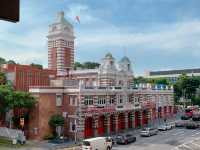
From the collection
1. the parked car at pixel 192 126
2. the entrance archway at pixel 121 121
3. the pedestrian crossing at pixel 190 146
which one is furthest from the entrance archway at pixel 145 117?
the pedestrian crossing at pixel 190 146

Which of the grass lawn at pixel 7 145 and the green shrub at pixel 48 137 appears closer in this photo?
the grass lawn at pixel 7 145

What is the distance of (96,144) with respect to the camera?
37594mm

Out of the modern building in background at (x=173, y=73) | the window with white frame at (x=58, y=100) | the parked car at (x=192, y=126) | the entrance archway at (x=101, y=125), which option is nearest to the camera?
the window with white frame at (x=58, y=100)

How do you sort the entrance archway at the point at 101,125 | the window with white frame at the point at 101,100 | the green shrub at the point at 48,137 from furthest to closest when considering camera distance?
the window with white frame at the point at 101,100, the entrance archway at the point at 101,125, the green shrub at the point at 48,137

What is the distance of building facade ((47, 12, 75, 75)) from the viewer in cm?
6575

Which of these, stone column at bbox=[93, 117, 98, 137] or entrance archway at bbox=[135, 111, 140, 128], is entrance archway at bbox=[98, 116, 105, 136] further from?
entrance archway at bbox=[135, 111, 140, 128]

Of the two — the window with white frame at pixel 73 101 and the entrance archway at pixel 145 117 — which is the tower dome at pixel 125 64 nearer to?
the entrance archway at pixel 145 117

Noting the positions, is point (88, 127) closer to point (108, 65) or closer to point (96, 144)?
point (96, 144)

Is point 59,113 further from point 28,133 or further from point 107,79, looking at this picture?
point 107,79

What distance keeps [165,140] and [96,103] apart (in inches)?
504

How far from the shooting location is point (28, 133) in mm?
49969

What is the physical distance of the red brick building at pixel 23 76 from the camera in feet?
178

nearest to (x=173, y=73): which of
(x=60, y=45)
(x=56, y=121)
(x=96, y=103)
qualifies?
(x=60, y=45)

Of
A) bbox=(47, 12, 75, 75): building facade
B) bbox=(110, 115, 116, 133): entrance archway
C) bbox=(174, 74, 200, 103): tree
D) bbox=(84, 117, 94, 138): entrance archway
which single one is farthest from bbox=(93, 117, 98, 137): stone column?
bbox=(174, 74, 200, 103): tree
